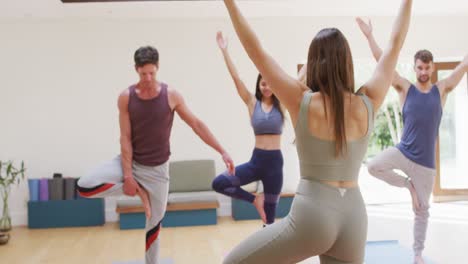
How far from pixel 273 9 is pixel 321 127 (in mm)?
5388

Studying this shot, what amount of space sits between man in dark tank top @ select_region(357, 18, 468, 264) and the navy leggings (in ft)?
2.60

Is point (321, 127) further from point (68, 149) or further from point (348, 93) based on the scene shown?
point (68, 149)

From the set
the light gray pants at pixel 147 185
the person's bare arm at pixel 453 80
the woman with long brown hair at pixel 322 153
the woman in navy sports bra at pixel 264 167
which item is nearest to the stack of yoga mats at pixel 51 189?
the woman in navy sports bra at pixel 264 167

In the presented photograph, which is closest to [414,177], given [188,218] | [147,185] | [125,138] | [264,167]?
[264,167]

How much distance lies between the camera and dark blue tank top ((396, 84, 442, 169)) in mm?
4266

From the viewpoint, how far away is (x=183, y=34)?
7.64 meters

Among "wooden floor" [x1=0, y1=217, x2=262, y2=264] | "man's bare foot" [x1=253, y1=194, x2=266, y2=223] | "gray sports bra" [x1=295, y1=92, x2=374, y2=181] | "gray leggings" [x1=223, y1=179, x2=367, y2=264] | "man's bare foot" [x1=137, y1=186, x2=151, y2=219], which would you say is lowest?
"wooden floor" [x1=0, y1=217, x2=262, y2=264]

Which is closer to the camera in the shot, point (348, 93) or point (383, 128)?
point (348, 93)

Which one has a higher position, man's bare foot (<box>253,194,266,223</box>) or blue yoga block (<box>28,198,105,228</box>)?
man's bare foot (<box>253,194,266,223</box>)

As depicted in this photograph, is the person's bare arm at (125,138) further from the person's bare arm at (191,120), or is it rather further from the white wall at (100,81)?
the white wall at (100,81)

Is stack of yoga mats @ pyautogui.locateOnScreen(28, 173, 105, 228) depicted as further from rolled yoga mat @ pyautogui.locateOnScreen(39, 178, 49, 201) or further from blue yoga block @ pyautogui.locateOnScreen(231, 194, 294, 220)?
blue yoga block @ pyautogui.locateOnScreen(231, 194, 294, 220)

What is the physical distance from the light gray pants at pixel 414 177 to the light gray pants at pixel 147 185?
1.75 m

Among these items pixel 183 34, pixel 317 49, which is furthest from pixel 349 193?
pixel 183 34

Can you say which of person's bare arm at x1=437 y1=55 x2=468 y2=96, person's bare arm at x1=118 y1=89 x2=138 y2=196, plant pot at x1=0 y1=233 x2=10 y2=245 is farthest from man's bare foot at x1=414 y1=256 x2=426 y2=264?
plant pot at x1=0 y1=233 x2=10 y2=245
